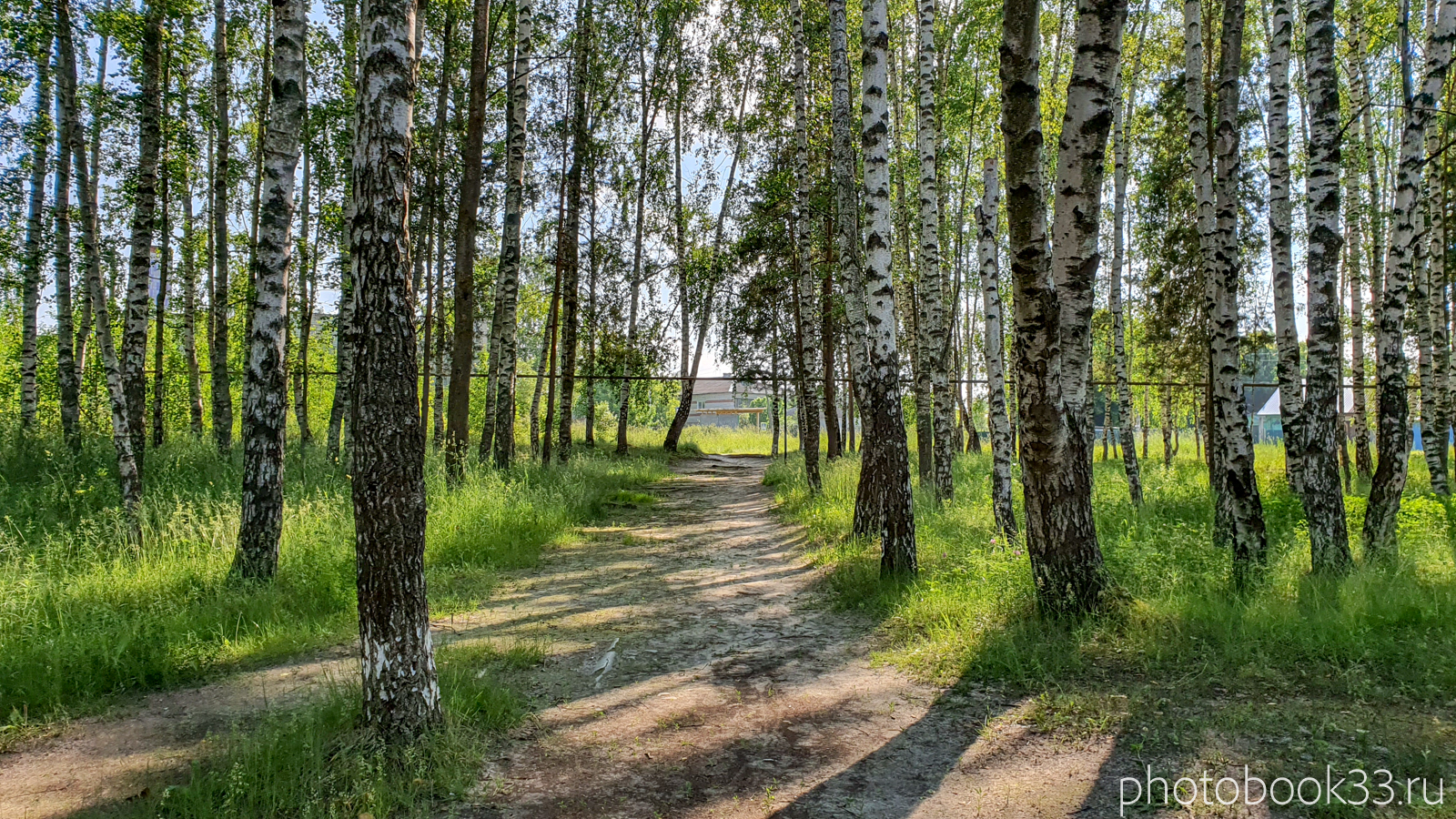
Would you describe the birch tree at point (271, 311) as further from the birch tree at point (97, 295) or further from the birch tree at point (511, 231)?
the birch tree at point (511, 231)

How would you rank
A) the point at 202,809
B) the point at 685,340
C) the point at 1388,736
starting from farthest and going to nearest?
the point at 685,340 → the point at 1388,736 → the point at 202,809

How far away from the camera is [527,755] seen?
3.57 meters

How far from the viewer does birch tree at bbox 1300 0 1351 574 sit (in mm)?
5844

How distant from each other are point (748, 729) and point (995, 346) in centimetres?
638

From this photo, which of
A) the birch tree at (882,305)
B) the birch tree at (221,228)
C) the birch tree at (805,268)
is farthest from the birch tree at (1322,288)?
the birch tree at (221,228)

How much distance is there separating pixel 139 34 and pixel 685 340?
671 inches

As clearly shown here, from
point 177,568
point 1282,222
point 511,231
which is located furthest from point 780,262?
point 177,568

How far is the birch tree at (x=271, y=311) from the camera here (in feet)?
20.9

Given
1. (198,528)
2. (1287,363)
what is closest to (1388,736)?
(1287,363)

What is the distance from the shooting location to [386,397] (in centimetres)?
333

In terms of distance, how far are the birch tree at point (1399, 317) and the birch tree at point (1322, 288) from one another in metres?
0.55

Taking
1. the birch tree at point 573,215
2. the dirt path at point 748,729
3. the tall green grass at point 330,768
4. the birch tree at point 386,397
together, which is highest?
the birch tree at point 573,215

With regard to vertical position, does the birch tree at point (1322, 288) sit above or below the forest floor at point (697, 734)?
above

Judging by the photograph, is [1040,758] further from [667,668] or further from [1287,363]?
[1287,363]
